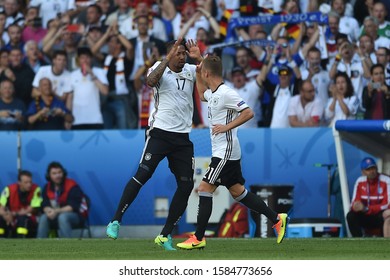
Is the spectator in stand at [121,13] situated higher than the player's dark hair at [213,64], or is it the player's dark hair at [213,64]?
the spectator in stand at [121,13]

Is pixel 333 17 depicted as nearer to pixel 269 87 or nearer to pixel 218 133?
pixel 269 87

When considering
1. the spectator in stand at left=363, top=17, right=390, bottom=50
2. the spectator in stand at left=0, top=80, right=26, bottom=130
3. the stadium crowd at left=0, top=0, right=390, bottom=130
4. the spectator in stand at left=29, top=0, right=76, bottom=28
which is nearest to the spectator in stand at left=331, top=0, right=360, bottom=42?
the stadium crowd at left=0, top=0, right=390, bottom=130

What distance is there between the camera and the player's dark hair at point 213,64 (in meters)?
13.2

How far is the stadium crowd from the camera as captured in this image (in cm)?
1978

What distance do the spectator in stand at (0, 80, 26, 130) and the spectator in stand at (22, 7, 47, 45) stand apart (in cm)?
153

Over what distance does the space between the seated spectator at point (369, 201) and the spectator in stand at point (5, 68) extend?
662 centimetres

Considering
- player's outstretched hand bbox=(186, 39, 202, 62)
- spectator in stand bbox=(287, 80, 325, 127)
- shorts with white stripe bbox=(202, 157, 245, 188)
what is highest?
player's outstretched hand bbox=(186, 39, 202, 62)

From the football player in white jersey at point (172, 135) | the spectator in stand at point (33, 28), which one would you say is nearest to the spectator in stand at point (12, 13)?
the spectator in stand at point (33, 28)

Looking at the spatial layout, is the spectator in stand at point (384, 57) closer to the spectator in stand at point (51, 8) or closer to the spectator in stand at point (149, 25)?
the spectator in stand at point (149, 25)

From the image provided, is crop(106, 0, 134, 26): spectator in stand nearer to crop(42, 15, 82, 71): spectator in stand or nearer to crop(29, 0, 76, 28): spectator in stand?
crop(42, 15, 82, 71): spectator in stand

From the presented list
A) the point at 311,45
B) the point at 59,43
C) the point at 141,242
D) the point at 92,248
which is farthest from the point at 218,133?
the point at 59,43

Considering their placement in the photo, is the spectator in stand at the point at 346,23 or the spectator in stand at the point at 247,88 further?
the spectator in stand at the point at 346,23

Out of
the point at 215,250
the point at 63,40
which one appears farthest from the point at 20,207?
the point at 215,250

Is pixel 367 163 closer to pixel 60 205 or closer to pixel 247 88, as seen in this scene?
pixel 247 88
